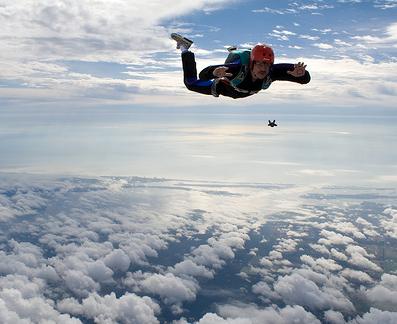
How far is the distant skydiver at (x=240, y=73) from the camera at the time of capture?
768 centimetres

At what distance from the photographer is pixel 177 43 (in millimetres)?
9312

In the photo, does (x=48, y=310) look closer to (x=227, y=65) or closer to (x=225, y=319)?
(x=225, y=319)

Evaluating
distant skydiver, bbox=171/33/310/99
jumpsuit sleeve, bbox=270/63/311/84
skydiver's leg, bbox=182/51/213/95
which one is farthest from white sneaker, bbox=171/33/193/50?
jumpsuit sleeve, bbox=270/63/311/84

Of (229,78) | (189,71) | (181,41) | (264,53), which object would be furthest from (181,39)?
(264,53)

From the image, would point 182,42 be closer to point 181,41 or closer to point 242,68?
point 181,41

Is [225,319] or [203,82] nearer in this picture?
[203,82]

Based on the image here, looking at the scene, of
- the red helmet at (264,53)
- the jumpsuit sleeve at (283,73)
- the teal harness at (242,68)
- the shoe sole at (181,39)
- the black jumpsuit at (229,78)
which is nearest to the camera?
the red helmet at (264,53)

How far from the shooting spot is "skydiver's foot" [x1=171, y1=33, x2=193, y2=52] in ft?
30.0

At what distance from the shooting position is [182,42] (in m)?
9.27

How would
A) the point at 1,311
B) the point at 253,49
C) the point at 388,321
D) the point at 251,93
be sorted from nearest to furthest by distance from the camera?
1. the point at 253,49
2. the point at 251,93
3. the point at 1,311
4. the point at 388,321

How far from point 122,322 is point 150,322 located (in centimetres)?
1464

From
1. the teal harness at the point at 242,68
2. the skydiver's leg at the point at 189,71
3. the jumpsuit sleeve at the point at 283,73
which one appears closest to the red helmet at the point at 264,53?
the teal harness at the point at 242,68

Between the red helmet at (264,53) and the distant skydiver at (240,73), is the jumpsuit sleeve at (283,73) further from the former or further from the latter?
the red helmet at (264,53)

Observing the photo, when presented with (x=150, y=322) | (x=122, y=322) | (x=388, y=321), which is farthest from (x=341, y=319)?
(x=122, y=322)
